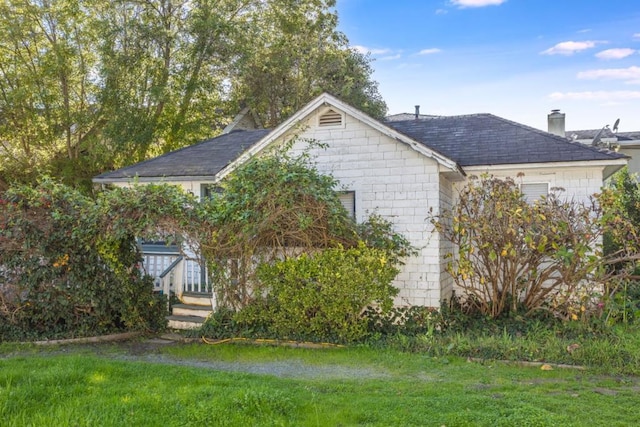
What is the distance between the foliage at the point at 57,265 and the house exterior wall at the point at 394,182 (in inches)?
170

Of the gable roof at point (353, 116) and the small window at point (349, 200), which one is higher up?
the gable roof at point (353, 116)

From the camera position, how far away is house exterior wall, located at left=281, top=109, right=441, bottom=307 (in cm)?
870

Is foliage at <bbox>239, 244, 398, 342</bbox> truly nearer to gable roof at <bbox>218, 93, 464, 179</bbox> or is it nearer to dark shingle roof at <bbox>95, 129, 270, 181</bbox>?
gable roof at <bbox>218, 93, 464, 179</bbox>

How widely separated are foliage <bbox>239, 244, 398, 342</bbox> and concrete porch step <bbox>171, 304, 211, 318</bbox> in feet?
5.44

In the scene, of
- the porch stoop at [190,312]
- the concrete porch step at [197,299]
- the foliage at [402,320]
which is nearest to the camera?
the foliage at [402,320]

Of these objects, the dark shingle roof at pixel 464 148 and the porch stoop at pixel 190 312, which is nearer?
the porch stoop at pixel 190 312

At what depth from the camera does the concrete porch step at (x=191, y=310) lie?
29.5ft

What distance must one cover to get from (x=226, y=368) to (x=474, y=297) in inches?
207

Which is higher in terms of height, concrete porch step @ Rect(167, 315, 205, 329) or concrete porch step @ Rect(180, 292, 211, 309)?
concrete porch step @ Rect(180, 292, 211, 309)

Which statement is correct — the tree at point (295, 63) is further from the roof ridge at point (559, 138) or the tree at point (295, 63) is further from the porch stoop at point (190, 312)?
the porch stoop at point (190, 312)

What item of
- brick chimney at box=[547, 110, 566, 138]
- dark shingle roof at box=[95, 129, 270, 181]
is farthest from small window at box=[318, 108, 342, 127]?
brick chimney at box=[547, 110, 566, 138]

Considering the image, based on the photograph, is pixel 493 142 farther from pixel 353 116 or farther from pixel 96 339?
pixel 96 339

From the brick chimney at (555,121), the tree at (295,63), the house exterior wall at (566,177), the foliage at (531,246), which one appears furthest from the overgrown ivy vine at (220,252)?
the tree at (295,63)

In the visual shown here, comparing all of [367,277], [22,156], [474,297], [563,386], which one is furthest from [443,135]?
[22,156]
